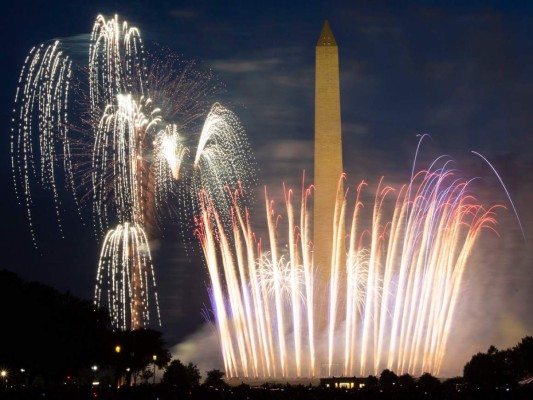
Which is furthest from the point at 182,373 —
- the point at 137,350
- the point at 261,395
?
the point at 261,395

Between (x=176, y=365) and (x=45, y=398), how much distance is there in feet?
169

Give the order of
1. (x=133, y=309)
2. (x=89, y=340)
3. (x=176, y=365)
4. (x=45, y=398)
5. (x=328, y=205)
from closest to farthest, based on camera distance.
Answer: (x=45, y=398), (x=133, y=309), (x=328, y=205), (x=89, y=340), (x=176, y=365)

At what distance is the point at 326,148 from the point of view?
83.1 m

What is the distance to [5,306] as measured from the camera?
274 ft

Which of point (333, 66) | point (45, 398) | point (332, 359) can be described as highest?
point (333, 66)

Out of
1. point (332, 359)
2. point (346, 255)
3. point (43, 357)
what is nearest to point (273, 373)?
point (332, 359)

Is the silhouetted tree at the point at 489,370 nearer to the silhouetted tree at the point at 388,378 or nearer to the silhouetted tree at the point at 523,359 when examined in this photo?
the silhouetted tree at the point at 523,359

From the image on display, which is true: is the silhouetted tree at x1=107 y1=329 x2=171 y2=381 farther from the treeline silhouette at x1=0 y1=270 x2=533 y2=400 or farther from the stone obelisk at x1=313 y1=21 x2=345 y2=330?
the stone obelisk at x1=313 y1=21 x2=345 y2=330

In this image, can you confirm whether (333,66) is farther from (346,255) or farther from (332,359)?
(332,359)

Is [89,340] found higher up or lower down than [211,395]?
higher up

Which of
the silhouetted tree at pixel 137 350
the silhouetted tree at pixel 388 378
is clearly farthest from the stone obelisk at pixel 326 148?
the silhouetted tree at pixel 137 350

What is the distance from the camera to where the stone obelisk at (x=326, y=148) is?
82.8m

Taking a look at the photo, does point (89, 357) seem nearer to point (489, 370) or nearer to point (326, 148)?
point (326, 148)

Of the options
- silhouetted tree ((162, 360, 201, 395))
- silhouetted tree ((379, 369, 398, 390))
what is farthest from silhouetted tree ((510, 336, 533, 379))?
silhouetted tree ((162, 360, 201, 395))
